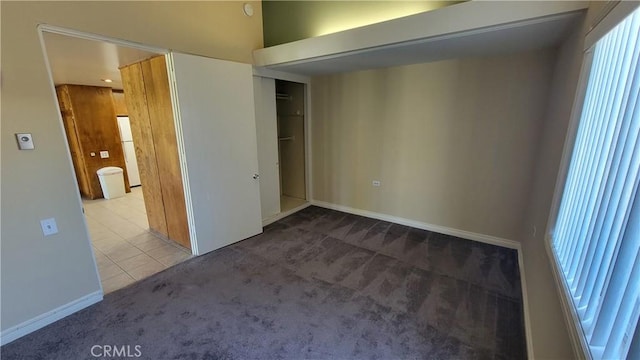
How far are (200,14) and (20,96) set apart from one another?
71.3 inches

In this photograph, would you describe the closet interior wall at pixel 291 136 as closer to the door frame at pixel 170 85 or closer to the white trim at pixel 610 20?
the door frame at pixel 170 85

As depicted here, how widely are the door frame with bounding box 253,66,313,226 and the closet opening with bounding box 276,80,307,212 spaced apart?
0.07m

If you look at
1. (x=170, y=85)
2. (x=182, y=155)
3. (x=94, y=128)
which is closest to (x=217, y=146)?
(x=182, y=155)

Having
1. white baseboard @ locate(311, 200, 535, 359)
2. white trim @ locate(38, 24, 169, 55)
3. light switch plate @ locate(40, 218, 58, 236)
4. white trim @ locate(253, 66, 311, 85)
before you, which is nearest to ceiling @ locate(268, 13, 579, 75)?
white trim @ locate(253, 66, 311, 85)

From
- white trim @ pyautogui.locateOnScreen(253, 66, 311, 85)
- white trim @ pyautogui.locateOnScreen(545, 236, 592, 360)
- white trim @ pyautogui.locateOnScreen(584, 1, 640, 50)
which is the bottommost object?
white trim @ pyautogui.locateOnScreen(545, 236, 592, 360)

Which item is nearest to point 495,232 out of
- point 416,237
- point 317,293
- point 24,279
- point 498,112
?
point 416,237

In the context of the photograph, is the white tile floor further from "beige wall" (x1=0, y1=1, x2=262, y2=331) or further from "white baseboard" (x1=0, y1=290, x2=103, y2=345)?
"beige wall" (x1=0, y1=1, x2=262, y2=331)

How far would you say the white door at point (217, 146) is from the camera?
278cm

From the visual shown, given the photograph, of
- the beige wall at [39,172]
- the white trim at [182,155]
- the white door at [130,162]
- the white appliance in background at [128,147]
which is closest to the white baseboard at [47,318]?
the beige wall at [39,172]

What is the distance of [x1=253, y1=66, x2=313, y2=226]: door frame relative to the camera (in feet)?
12.1

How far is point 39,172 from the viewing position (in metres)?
1.98

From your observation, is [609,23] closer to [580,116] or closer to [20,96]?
[580,116]

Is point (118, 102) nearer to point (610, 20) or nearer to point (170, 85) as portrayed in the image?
point (170, 85)

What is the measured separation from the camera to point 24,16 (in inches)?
71.9
